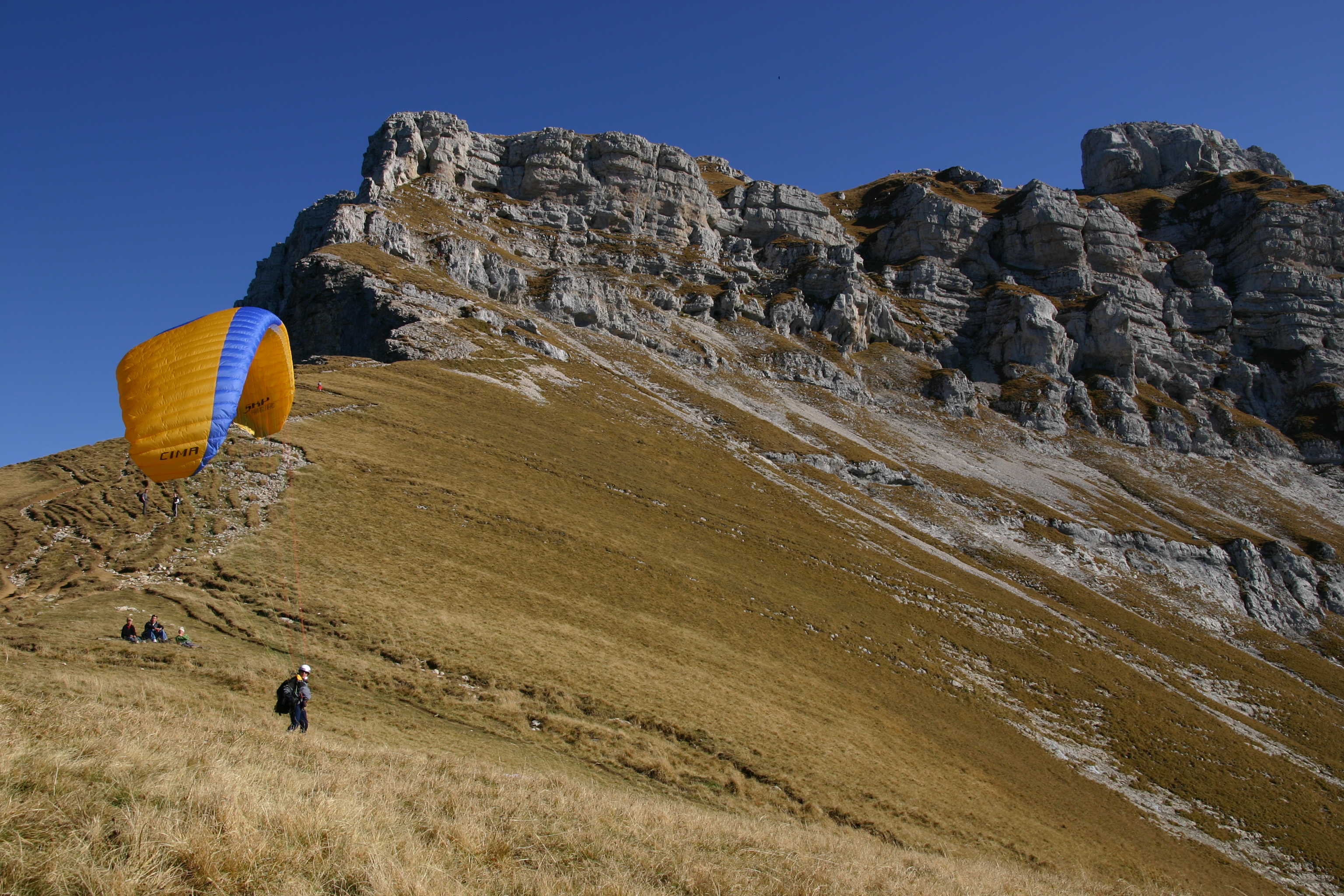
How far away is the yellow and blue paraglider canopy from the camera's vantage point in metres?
13.5

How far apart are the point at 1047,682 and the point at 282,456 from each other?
41.4 metres

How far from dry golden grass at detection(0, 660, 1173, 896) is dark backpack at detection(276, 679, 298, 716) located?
0.58 m

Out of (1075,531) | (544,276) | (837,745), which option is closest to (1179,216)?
(1075,531)

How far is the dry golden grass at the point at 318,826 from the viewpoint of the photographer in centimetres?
562

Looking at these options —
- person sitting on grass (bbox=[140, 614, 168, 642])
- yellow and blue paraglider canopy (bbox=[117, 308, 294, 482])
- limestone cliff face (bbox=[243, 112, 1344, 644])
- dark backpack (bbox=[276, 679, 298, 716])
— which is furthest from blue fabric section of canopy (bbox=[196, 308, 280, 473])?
limestone cliff face (bbox=[243, 112, 1344, 644])

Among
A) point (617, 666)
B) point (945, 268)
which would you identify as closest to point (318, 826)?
point (617, 666)

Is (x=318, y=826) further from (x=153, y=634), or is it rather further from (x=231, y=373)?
(x=153, y=634)

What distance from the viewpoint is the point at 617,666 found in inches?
931

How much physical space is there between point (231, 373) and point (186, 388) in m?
0.93

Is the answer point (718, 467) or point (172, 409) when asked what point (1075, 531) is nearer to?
point (718, 467)

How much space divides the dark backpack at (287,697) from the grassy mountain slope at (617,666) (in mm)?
1161

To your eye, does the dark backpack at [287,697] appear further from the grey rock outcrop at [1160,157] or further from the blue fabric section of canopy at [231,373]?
the grey rock outcrop at [1160,157]

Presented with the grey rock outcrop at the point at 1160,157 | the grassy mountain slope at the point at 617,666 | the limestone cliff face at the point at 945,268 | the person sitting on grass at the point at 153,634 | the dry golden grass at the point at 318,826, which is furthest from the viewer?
the grey rock outcrop at the point at 1160,157

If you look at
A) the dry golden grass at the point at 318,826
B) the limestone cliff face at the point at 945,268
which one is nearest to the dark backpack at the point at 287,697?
the dry golden grass at the point at 318,826
